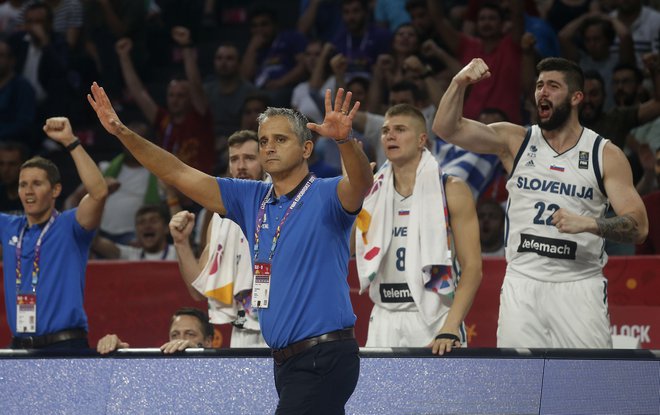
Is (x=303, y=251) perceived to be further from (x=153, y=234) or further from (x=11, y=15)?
(x=11, y=15)

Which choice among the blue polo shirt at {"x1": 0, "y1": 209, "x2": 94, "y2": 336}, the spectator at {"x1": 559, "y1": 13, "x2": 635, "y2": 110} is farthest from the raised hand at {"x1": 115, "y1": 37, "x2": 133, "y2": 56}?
the blue polo shirt at {"x1": 0, "y1": 209, "x2": 94, "y2": 336}

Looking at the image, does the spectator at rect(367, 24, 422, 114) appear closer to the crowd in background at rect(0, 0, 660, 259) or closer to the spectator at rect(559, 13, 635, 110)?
the crowd in background at rect(0, 0, 660, 259)

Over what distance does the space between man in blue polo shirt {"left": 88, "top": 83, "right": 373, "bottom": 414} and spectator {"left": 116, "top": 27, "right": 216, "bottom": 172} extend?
6.20 m

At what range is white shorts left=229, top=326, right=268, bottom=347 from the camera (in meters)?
6.78

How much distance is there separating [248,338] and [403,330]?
97cm

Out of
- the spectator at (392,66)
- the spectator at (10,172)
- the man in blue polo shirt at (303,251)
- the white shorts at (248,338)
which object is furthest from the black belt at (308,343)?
the spectator at (392,66)

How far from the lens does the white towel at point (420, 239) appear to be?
6.46m

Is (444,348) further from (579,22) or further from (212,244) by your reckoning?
(579,22)

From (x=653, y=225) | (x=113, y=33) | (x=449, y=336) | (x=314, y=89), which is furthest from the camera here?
(x=113, y=33)

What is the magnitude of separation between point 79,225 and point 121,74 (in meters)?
6.54

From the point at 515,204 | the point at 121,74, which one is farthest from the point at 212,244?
the point at 121,74

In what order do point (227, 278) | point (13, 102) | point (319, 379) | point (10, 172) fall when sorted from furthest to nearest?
point (13, 102)
point (10, 172)
point (227, 278)
point (319, 379)

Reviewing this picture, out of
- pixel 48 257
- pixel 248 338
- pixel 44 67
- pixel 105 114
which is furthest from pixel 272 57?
pixel 105 114

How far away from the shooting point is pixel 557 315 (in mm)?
6262
